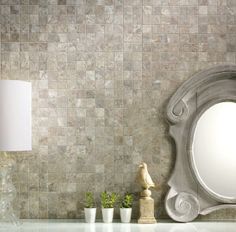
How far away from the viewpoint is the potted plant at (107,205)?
320 centimetres

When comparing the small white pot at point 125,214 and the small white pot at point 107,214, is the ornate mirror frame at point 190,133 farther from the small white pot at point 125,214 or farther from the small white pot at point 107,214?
the small white pot at point 107,214

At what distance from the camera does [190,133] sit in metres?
3.26

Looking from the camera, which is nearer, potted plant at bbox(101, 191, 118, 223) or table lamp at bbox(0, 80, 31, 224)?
table lamp at bbox(0, 80, 31, 224)

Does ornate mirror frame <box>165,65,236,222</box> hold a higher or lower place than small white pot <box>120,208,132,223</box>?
higher

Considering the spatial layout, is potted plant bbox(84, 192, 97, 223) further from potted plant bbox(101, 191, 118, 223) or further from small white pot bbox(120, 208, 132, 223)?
small white pot bbox(120, 208, 132, 223)

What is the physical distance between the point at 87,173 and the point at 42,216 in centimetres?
40

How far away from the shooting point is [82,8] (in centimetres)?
335

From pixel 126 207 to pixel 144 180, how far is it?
22 cm

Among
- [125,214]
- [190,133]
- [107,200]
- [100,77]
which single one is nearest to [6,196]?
[107,200]

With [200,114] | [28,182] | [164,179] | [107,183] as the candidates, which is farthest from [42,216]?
[200,114]

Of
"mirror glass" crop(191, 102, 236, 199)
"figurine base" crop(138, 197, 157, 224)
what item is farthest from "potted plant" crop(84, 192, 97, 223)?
"mirror glass" crop(191, 102, 236, 199)

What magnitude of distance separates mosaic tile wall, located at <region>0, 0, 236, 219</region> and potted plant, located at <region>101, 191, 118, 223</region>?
0.07 metres

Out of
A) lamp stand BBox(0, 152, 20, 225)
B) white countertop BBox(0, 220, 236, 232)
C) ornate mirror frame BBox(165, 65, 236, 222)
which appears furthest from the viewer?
ornate mirror frame BBox(165, 65, 236, 222)

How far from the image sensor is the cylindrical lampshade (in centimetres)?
301
